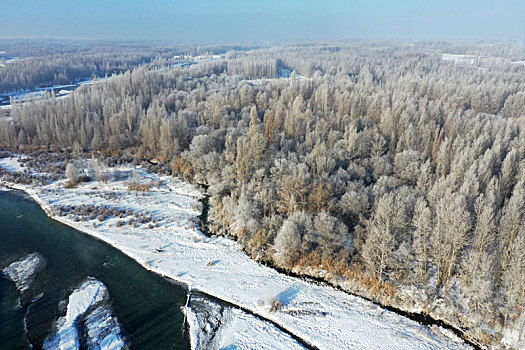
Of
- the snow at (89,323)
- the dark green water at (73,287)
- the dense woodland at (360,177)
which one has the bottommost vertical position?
the dark green water at (73,287)

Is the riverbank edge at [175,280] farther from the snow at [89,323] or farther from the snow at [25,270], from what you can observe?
the snow at [25,270]

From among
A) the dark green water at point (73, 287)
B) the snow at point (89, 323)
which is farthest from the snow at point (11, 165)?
the snow at point (89, 323)

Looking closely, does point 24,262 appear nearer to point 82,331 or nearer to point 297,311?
point 82,331

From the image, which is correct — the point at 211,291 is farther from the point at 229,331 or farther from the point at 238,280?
the point at 229,331

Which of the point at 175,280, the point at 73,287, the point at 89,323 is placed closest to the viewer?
the point at 89,323

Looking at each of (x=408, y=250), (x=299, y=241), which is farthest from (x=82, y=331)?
(x=408, y=250)

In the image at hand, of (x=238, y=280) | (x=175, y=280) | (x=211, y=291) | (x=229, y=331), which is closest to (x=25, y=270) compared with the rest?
(x=175, y=280)
